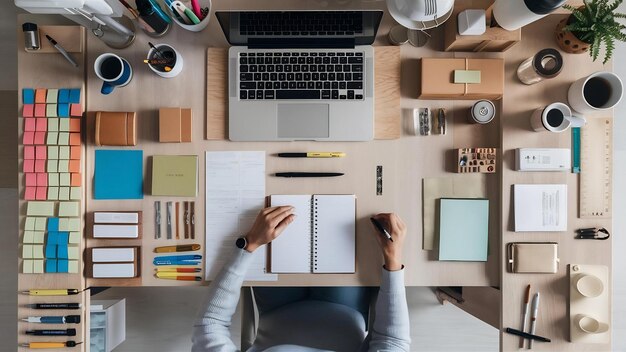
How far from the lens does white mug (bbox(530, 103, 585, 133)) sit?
917mm

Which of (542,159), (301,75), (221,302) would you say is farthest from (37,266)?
(542,159)

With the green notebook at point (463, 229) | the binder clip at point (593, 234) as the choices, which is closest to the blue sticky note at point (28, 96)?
the green notebook at point (463, 229)

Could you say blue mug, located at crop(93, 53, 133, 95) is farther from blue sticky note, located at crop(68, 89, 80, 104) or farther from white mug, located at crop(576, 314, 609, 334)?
white mug, located at crop(576, 314, 609, 334)

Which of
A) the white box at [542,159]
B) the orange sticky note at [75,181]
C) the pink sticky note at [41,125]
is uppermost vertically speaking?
the pink sticky note at [41,125]

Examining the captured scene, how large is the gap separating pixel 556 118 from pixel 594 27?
0.72 ft

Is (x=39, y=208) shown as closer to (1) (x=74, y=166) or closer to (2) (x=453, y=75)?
(1) (x=74, y=166)

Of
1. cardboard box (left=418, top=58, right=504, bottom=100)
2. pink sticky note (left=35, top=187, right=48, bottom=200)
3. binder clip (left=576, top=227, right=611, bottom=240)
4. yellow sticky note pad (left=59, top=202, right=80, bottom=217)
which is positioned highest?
cardboard box (left=418, top=58, right=504, bottom=100)

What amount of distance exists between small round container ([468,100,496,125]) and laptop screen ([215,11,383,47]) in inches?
12.7

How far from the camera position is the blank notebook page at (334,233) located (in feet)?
3.24

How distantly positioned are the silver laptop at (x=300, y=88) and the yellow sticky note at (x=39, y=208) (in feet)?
1.67

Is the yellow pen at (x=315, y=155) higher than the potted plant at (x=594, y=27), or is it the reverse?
the potted plant at (x=594, y=27)

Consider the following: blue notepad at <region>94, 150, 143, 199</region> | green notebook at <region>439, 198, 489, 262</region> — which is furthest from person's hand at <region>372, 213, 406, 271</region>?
blue notepad at <region>94, 150, 143, 199</region>

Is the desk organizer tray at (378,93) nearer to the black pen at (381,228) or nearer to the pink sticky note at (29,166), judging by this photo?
the black pen at (381,228)

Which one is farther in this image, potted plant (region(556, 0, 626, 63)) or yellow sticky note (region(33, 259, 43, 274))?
yellow sticky note (region(33, 259, 43, 274))
